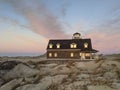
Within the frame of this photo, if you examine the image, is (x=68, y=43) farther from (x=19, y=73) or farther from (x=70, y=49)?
(x=19, y=73)

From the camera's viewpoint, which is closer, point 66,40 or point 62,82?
point 62,82

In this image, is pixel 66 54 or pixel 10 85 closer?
pixel 10 85

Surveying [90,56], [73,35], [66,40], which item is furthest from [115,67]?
[73,35]

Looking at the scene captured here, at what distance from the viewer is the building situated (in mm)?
59312

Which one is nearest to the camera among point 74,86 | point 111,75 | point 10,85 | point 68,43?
point 74,86

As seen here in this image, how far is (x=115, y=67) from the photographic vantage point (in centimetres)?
3250

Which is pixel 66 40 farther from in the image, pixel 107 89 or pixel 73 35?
pixel 107 89

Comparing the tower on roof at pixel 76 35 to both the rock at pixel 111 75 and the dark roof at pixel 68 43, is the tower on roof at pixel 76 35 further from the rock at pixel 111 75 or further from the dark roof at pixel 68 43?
the rock at pixel 111 75

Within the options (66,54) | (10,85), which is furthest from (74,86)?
(66,54)

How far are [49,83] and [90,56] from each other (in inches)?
1536

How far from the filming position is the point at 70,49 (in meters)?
59.9

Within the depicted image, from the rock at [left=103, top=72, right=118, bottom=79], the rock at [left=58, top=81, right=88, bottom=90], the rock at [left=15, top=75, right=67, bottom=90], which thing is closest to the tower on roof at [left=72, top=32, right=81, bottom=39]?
the rock at [left=103, top=72, right=118, bottom=79]

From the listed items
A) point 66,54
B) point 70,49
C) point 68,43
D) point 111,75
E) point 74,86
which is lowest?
point 74,86

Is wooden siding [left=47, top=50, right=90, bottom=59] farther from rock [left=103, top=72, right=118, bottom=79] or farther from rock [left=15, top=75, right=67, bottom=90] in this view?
→ rock [left=15, top=75, right=67, bottom=90]
